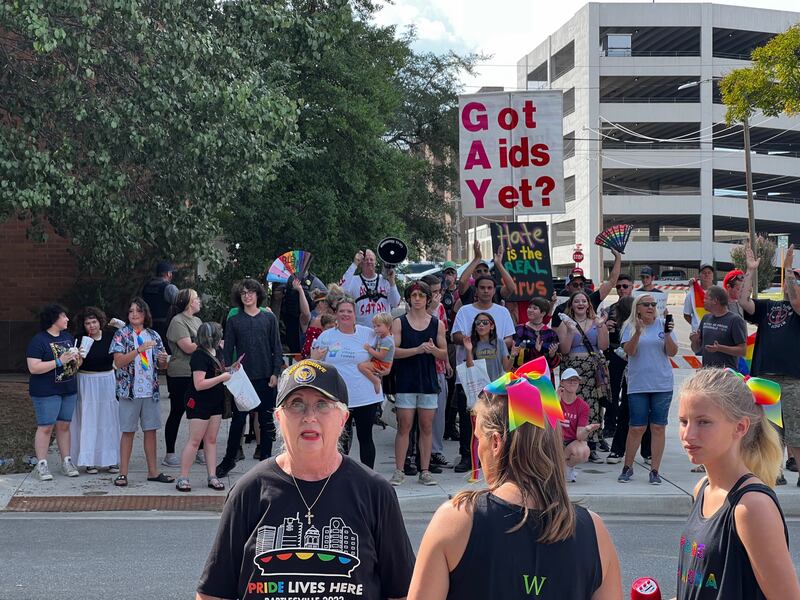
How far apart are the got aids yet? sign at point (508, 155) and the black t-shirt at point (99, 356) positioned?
4638 mm

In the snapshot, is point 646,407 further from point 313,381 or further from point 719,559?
point 313,381

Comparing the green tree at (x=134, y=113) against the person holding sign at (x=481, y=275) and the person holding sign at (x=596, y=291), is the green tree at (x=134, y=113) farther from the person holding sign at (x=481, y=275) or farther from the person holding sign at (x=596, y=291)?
the person holding sign at (x=596, y=291)

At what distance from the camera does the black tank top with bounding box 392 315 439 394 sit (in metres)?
9.95

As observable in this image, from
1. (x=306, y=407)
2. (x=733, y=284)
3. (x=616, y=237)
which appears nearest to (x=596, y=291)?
(x=616, y=237)

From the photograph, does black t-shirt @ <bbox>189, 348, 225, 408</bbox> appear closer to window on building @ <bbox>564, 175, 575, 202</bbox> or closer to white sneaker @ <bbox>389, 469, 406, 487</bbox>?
white sneaker @ <bbox>389, 469, 406, 487</bbox>

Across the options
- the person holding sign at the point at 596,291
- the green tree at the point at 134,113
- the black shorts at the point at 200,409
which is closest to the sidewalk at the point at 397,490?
the black shorts at the point at 200,409

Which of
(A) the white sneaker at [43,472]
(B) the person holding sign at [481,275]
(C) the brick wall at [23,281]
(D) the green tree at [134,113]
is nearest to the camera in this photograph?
(A) the white sneaker at [43,472]

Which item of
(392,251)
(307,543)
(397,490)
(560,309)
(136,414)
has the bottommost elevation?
(397,490)

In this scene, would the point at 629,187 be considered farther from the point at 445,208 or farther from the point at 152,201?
the point at 152,201

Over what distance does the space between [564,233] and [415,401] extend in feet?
208

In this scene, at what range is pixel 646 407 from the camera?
998cm

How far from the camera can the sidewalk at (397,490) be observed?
9.20 m

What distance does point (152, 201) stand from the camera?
498 inches

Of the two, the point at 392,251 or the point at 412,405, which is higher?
the point at 392,251
